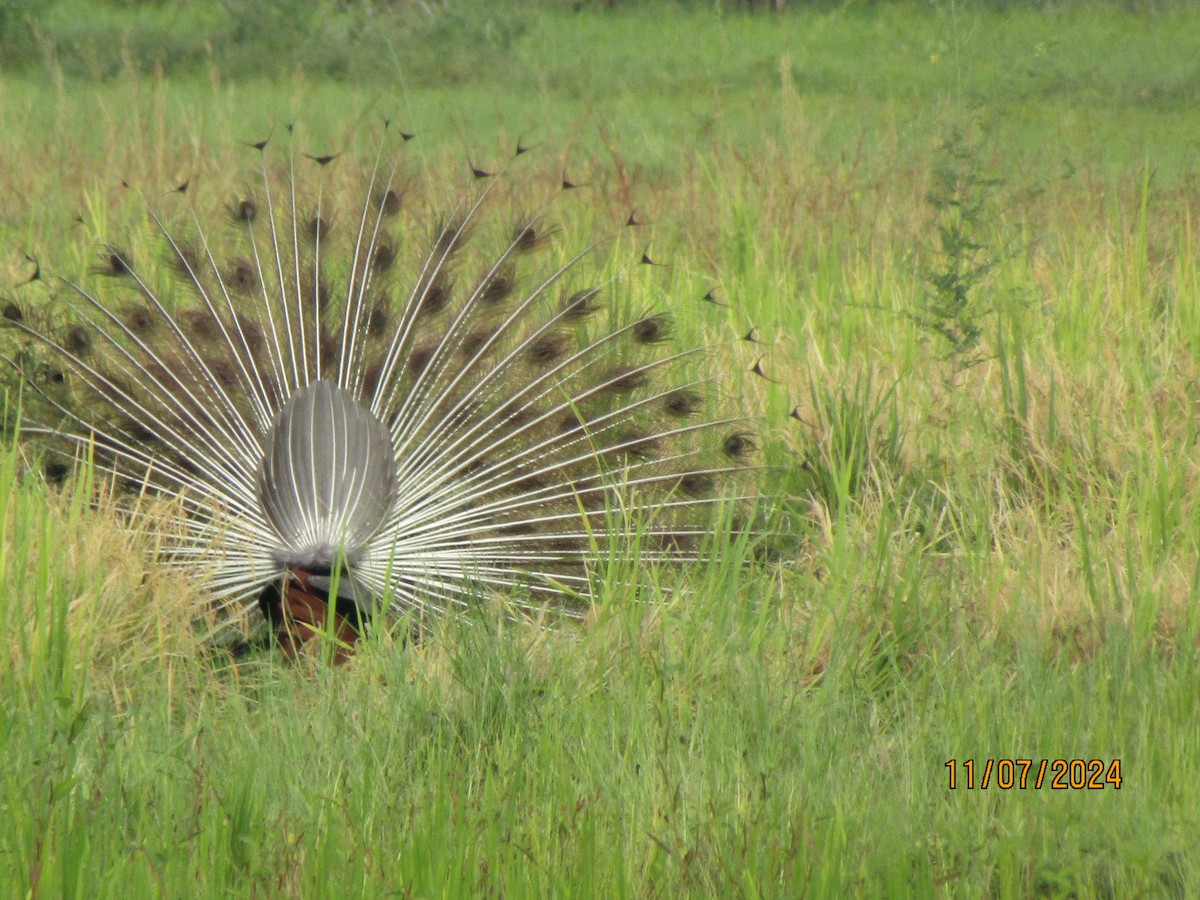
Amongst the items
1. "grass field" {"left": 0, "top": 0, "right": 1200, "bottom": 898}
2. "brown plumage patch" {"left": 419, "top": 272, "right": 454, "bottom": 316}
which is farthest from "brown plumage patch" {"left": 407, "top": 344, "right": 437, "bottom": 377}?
"grass field" {"left": 0, "top": 0, "right": 1200, "bottom": 898}

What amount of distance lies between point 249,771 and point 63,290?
2.89 metres

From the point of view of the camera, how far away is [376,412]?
464 cm

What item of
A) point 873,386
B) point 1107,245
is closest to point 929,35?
point 1107,245

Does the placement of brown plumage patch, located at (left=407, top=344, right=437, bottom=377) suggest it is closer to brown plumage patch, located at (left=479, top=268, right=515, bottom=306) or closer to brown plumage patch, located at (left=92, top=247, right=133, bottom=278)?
brown plumage patch, located at (left=479, top=268, right=515, bottom=306)

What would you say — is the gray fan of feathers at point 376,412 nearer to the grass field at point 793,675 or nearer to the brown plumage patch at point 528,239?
the brown plumage patch at point 528,239


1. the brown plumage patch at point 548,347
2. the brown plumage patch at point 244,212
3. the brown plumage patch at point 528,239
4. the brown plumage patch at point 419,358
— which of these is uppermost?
the brown plumage patch at point 244,212

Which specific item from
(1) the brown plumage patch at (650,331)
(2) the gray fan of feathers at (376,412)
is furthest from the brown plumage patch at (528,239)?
(1) the brown plumage patch at (650,331)

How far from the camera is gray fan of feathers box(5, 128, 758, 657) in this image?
415cm

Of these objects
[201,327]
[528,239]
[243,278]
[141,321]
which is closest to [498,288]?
[528,239]

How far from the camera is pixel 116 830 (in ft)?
8.13

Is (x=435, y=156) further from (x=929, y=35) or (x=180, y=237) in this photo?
(x=929, y=35)

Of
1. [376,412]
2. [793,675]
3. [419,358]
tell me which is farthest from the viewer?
[419,358]

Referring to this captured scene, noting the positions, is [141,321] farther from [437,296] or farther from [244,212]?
[437,296]

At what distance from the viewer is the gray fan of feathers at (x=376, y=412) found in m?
4.15
